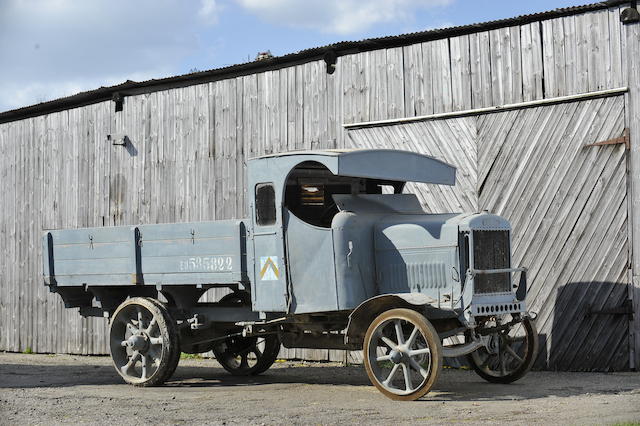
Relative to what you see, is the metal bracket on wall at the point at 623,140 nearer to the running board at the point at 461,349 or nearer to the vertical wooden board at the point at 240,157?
the running board at the point at 461,349

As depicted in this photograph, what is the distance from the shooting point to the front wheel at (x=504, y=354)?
423 inches

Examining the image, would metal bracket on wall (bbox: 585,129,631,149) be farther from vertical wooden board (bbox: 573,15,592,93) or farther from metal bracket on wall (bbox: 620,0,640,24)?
metal bracket on wall (bbox: 620,0,640,24)

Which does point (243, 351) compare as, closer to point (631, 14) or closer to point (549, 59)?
point (549, 59)

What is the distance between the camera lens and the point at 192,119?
640 inches

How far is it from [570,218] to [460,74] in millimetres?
2641

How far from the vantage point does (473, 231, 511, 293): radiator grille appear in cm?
995

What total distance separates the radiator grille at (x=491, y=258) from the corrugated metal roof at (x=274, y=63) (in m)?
3.62

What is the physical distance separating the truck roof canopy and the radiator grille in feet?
4.18

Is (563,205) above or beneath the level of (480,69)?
beneath

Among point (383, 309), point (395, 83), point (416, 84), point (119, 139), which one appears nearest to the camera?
point (383, 309)

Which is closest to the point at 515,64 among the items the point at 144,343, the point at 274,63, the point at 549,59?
the point at 549,59

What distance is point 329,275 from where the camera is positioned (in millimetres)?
10219

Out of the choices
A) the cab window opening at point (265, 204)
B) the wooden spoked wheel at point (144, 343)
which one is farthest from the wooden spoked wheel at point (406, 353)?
the wooden spoked wheel at point (144, 343)

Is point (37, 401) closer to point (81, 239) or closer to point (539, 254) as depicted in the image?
point (81, 239)
